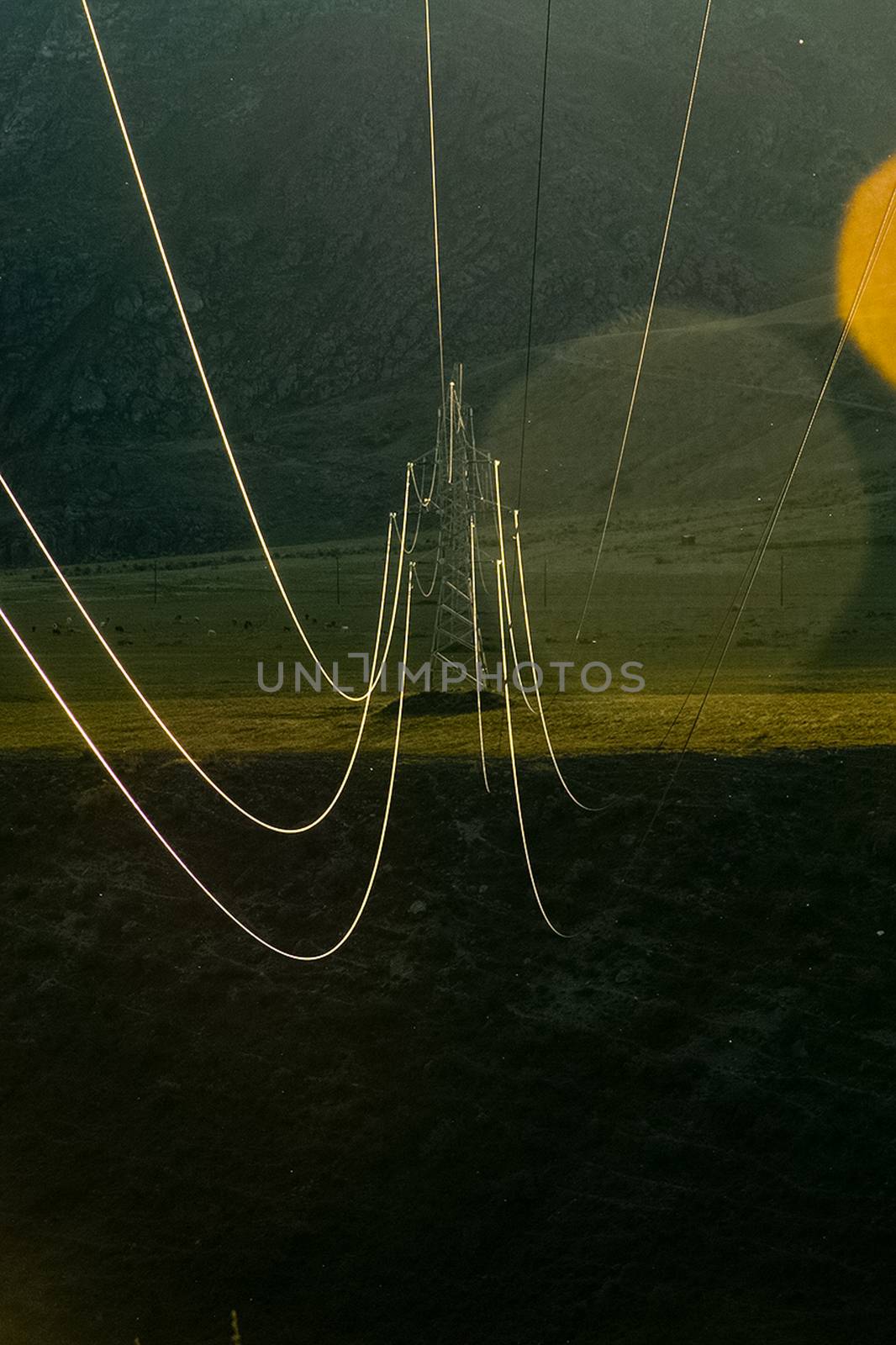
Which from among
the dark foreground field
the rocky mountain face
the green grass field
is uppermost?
the rocky mountain face

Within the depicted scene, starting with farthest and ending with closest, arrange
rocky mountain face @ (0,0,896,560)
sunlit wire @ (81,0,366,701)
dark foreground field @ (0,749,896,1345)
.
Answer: rocky mountain face @ (0,0,896,560) < dark foreground field @ (0,749,896,1345) < sunlit wire @ (81,0,366,701)

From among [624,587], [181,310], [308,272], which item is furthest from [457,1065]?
[308,272]

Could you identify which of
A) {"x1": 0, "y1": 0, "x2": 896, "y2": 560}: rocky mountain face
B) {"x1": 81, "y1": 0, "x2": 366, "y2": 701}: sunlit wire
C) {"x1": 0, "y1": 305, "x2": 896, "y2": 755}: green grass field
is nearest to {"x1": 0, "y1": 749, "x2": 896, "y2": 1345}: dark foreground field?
{"x1": 0, "y1": 305, "x2": 896, "y2": 755}: green grass field

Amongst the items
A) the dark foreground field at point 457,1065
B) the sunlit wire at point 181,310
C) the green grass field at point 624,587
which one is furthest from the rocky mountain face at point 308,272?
the dark foreground field at point 457,1065

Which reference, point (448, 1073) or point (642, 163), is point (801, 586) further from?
point (642, 163)

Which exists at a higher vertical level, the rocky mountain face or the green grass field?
the rocky mountain face

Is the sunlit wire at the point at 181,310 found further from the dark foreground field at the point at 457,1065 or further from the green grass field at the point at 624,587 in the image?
the dark foreground field at the point at 457,1065

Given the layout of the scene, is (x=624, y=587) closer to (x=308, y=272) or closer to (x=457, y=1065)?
(x=457, y=1065)

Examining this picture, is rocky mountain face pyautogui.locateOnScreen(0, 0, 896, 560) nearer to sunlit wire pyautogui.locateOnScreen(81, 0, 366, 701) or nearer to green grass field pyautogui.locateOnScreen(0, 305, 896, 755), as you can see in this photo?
green grass field pyautogui.locateOnScreen(0, 305, 896, 755)
